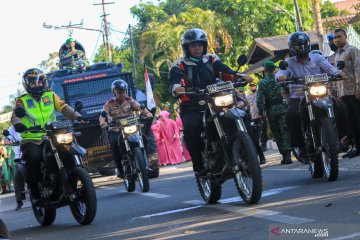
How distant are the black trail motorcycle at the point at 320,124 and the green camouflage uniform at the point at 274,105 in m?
5.17

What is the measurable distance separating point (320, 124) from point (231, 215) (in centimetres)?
255

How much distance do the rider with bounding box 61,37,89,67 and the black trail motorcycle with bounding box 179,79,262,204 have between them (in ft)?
→ 59.2

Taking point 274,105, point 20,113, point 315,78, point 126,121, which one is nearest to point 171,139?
point 274,105

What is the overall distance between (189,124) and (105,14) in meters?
52.6

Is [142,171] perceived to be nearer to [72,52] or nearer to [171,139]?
[72,52]

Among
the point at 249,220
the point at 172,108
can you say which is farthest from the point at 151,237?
the point at 172,108

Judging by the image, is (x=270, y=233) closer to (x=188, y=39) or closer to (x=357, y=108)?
A: (x=188, y=39)

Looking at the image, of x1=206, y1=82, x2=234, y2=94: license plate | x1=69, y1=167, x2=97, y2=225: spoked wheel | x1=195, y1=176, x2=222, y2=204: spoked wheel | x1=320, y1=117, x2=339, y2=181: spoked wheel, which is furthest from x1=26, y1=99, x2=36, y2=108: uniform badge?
x1=320, y1=117, x2=339, y2=181: spoked wheel

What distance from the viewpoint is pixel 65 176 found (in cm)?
1059

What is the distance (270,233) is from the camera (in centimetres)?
727

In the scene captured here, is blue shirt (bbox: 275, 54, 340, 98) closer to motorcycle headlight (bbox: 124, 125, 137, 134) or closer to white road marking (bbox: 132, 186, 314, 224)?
white road marking (bbox: 132, 186, 314, 224)

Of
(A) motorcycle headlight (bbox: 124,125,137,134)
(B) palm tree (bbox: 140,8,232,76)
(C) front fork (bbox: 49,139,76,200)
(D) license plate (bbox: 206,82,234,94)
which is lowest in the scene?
(C) front fork (bbox: 49,139,76,200)

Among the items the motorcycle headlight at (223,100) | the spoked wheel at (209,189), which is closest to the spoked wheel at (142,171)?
the spoked wheel at (209,189)

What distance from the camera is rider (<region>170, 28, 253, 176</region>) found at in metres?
10.5
